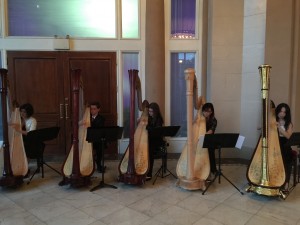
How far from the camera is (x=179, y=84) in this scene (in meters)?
5.76

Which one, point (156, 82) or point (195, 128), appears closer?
point (195, 128)

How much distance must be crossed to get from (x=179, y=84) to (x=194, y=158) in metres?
2.42

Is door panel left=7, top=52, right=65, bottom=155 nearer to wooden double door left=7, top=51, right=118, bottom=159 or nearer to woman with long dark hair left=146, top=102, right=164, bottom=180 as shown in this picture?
wooden double door left=7, top=51, right=118, bottom=159

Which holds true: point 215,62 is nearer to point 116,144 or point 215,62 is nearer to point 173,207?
point 116,144

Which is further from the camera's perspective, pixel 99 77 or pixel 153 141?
pixel 99 77

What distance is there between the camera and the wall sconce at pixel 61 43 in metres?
5.24

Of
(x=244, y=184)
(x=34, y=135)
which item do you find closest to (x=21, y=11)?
(x=34, y=135)

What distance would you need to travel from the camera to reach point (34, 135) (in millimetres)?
3893

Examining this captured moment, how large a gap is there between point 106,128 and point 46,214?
1276 millimetres

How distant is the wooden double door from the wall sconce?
0.11m

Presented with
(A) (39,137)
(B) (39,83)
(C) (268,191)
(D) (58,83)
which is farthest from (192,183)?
(B) (39,83)

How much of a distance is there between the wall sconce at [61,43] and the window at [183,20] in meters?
2.17

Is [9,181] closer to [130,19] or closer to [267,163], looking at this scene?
[267,163]

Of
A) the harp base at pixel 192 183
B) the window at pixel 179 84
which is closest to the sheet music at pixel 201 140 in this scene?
the harp base at pixel 192 183
